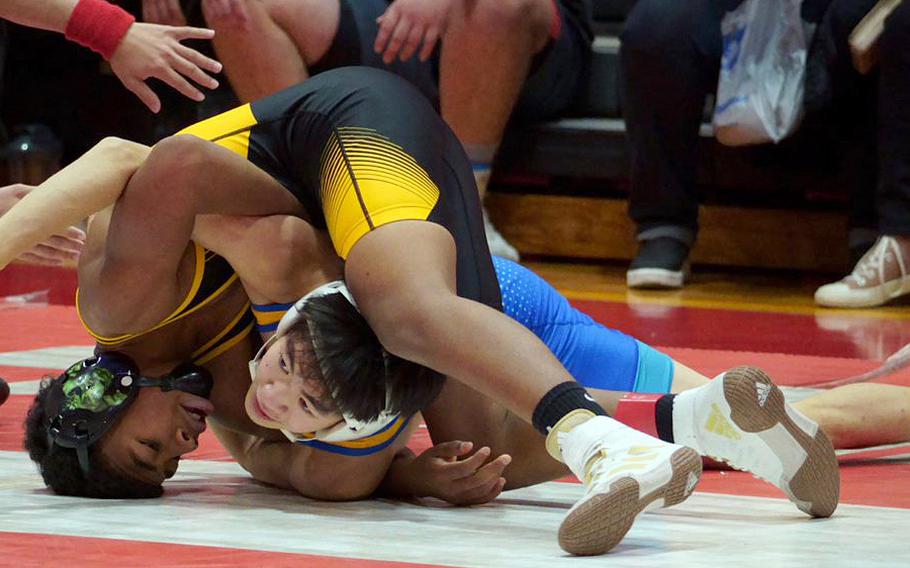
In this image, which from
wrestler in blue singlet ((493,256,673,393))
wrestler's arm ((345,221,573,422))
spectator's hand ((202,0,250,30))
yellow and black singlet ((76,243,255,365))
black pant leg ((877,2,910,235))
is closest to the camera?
wrestler's arm ((345,221,573,422))

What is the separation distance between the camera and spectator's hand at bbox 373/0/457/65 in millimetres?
4047

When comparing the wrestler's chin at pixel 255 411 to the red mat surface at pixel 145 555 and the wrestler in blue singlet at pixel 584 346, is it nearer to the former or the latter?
the red mat surface at pixel 145 555

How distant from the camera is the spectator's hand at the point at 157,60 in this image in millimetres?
2445

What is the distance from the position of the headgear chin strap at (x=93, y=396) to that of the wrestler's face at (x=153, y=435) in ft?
0.04

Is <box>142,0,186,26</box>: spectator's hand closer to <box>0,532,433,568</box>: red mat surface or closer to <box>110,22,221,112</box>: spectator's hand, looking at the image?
<box>110,22,221,112</box>: spectator's hand

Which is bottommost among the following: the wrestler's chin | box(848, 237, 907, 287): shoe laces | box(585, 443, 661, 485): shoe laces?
box(848, 237, 907, 287): shoe laces

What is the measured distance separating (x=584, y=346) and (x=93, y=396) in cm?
84

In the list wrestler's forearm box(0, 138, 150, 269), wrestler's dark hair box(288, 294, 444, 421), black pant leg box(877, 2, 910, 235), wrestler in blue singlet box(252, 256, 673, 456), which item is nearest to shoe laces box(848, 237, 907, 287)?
black pant leg box(877, 2, 910, 235)

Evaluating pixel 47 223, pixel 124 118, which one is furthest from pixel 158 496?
pixel 124 118

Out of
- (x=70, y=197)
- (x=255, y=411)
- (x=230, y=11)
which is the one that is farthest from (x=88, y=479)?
(x=230, y=11)

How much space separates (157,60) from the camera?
2.47 metres

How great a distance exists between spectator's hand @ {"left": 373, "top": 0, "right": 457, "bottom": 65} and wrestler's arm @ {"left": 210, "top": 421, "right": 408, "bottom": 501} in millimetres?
1930

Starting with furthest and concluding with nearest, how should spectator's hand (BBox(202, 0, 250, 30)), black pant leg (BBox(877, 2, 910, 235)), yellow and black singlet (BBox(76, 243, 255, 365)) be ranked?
spectator's hand (BBox(202, 0, 250, 30)), black pant leg (BBox(877, 2, 910, 235)), yellow and black singlet (BBox(76, 243, 255, 365))

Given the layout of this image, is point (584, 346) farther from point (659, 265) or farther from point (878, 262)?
point (659, 265)
